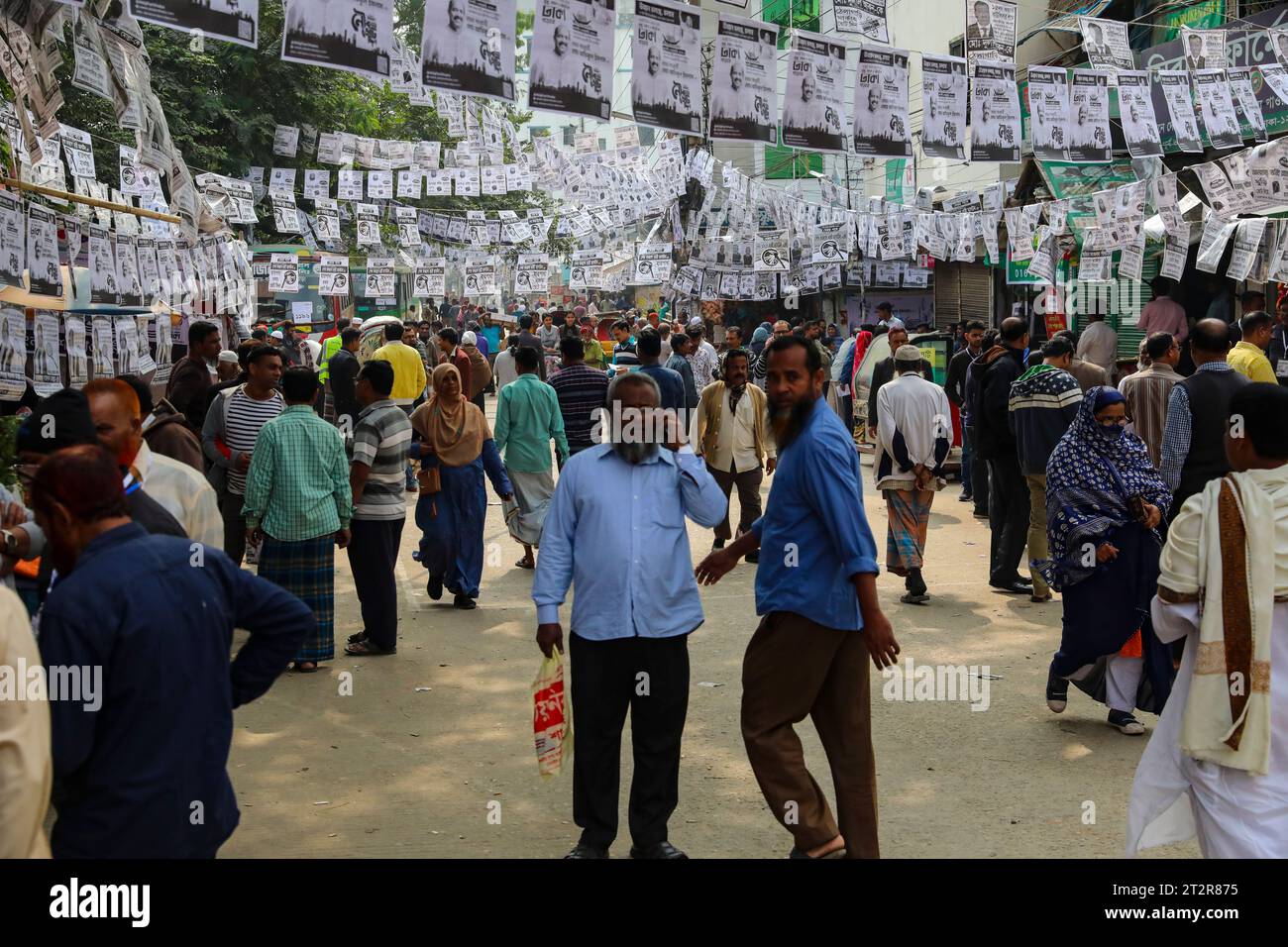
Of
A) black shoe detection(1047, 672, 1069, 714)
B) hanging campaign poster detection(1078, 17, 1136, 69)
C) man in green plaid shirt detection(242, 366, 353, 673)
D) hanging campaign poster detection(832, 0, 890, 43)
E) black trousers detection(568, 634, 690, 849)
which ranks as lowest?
black shoe detection(1047, 672, 1069, 714)

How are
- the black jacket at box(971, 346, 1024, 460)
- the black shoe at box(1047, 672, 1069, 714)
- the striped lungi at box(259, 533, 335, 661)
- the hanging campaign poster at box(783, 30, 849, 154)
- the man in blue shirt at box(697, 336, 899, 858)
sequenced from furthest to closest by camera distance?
the black jacket at box(971, 346, 1024, 460) < the hanging campaign poster at box(783, 30, 849, 154) < the striped lungi at box(259, 533, 335, 661) < the black shoe at box(1047, 672, 1069, 714) < the man in blue shirt at box(697, 336, 899, 858)

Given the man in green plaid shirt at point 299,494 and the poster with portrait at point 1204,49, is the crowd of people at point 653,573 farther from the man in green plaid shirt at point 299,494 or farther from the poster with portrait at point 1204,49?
the poster with portrait at point 1204,49

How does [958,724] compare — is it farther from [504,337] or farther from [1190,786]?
[504,337]

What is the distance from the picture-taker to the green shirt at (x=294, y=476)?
740 centimetres

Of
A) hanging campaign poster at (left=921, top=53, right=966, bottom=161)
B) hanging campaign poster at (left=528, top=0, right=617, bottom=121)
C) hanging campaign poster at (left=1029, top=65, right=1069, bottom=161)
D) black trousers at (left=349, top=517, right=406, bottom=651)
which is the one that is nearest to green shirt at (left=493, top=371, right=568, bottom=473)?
black trousers at (left=349, top=517, right=406, bottom=651)

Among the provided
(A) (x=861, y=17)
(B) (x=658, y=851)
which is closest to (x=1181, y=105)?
(A) (x=861, y=17)

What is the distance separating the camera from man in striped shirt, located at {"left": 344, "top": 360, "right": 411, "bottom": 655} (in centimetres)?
809

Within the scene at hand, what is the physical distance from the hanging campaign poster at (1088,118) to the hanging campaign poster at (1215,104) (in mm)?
1120

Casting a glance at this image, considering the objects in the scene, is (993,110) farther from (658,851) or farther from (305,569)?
(658,851)

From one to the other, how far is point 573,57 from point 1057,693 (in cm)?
448

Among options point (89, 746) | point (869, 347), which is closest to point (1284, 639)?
point (89, 746)

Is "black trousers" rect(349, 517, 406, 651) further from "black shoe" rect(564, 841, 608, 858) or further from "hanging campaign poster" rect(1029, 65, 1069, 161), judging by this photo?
"hanging campaign poster" rect(1029, 65, 1069, 161)

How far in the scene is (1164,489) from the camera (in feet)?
20.8

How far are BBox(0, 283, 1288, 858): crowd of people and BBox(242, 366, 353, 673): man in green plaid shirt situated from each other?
0.02 m
